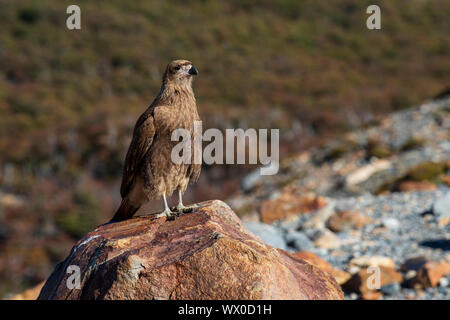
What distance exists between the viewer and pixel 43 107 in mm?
51625

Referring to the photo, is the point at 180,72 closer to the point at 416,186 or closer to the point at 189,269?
the point at 189,269

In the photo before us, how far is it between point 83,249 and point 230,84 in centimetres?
5781

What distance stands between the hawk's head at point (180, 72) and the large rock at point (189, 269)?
1719 millimetres

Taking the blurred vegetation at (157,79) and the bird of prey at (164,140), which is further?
the blurred vegetation at (157,79)

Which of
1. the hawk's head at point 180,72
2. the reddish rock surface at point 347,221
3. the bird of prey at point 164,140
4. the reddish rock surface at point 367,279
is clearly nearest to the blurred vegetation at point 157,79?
the reddish rock surface at point 347,221

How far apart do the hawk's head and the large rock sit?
5.64 ft

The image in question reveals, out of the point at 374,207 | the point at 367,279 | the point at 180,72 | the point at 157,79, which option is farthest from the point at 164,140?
the point at 157,79

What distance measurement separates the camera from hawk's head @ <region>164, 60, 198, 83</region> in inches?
257

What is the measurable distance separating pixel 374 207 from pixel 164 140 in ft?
25.0

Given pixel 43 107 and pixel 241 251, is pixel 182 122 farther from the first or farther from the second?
pixel 43 107

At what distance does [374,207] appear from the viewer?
12.6m

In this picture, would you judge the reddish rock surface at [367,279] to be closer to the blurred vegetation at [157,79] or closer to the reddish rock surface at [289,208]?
the reddish rock surface at [289,208]

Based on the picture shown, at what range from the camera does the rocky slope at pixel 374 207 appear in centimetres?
836
